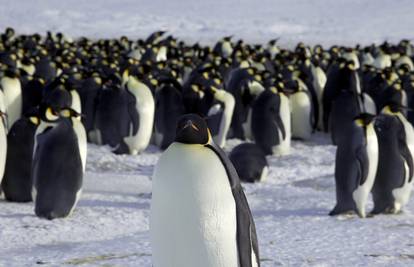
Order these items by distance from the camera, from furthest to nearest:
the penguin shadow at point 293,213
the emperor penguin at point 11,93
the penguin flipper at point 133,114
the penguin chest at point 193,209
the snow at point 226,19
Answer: the snow at point 226,19, the emperor penguin at point 11,93, the penguin flipper at point 133,114, the penguin shadow at point 293,213, the penguin chest at point 193,209

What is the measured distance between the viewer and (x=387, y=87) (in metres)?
10.7

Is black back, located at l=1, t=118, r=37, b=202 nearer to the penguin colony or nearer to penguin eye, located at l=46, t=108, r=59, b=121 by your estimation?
the penguin colony

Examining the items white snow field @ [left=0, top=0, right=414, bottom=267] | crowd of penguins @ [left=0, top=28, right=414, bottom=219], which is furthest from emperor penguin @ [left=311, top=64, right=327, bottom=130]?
white snow field @ [left=0, top=0, right=414, bottom=267]

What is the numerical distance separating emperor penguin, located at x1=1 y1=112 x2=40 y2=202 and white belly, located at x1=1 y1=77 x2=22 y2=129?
3.65 meters

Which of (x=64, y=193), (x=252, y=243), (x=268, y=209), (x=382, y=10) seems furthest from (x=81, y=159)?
(x=382, y=10)

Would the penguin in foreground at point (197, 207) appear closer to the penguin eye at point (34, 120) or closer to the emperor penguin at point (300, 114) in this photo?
the penguin eye at point (34, 120)

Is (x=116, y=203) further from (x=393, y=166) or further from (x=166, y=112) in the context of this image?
(x=166, y=112)

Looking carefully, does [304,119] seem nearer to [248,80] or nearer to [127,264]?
[248,80]

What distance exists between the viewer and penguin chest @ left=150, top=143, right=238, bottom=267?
361 cm

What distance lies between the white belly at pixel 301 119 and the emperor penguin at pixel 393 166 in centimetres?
449

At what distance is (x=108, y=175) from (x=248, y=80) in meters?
3.76

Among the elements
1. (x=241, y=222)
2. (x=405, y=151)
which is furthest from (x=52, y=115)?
(x=241, y=222)

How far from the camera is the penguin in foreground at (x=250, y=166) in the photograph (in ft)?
26.2

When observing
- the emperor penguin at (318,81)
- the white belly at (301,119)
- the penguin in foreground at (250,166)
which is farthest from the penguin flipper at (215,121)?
the emperor penguin at (318,81)
